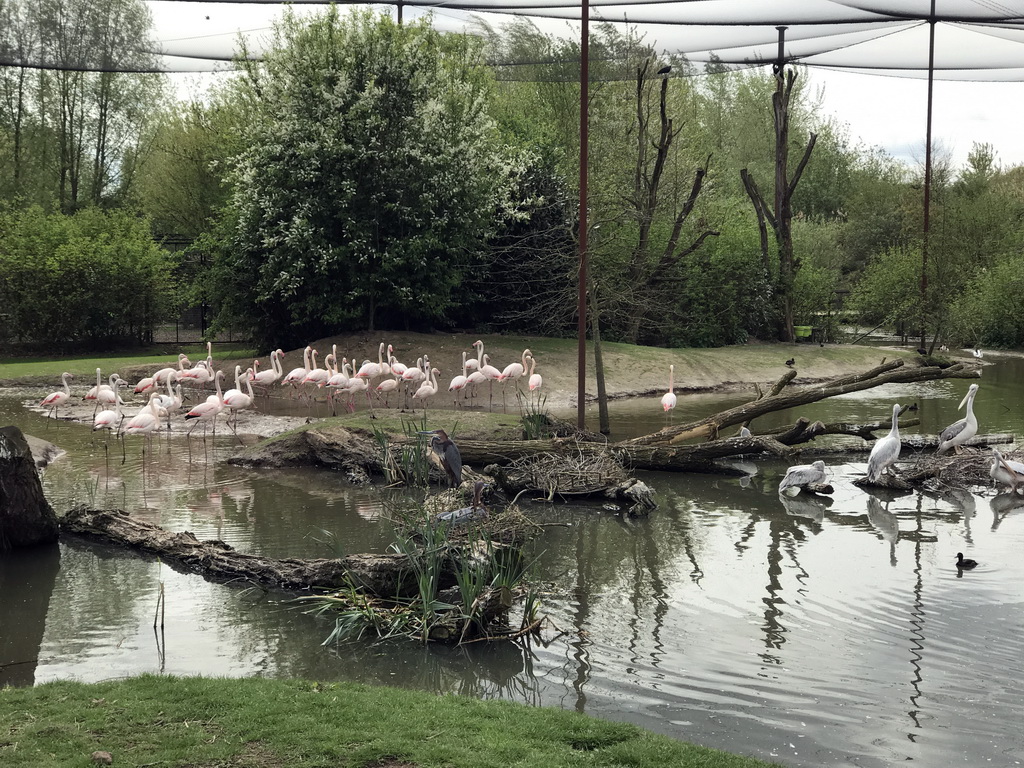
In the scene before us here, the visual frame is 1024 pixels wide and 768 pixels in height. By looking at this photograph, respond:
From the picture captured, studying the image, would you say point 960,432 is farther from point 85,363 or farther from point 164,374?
point 85,363

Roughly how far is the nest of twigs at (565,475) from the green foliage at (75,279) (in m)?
17.7

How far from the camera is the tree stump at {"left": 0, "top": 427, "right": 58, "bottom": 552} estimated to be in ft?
28.3

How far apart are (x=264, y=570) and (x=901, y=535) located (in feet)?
20.2

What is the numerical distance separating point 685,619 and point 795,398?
22.9 feet

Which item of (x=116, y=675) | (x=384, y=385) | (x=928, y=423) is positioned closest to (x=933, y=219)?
(x=928, y=423)

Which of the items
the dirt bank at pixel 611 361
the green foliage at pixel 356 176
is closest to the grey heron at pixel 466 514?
the dirt bank at pixel 611 361

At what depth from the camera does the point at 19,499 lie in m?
8.73

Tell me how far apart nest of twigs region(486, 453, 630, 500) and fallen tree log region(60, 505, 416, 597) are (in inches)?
150

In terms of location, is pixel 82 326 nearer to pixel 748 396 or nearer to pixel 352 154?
pixel 352 154

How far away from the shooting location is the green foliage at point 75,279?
25000mm

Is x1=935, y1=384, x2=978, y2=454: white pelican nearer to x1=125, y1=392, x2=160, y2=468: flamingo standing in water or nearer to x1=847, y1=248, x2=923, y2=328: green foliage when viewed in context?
x1=125, y1=392, x2=160, y2=468: flamingo standing in water

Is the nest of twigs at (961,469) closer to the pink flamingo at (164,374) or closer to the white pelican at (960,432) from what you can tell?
the white pelican at (960,432)

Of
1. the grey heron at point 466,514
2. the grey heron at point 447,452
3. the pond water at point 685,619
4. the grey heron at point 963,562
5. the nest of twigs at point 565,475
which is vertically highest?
the grey heron at point 447,452

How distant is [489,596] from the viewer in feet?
22.2
